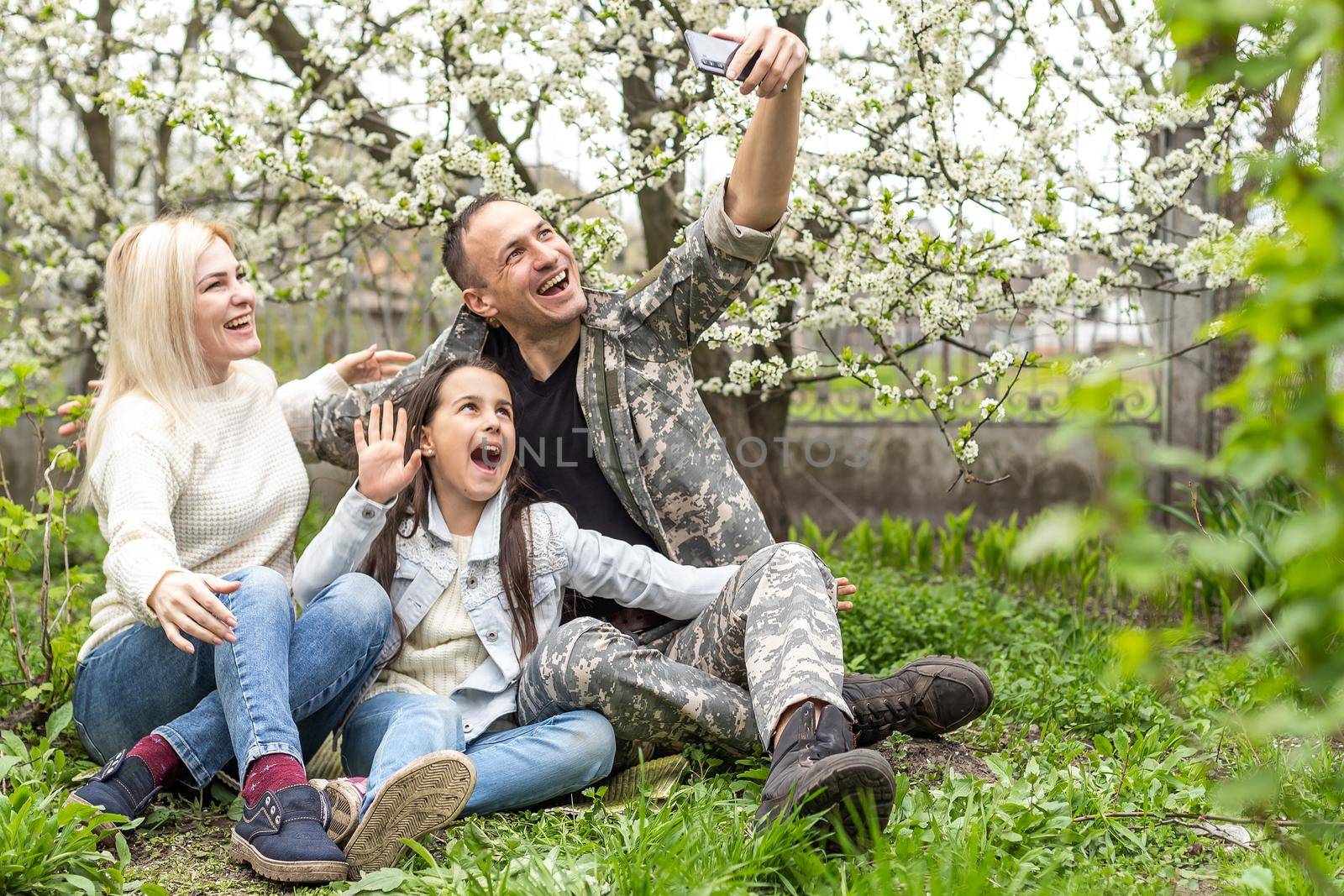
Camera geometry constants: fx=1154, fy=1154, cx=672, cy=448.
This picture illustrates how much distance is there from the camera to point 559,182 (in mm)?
5148

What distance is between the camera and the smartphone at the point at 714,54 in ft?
8.15

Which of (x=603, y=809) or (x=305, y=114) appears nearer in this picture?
(x=603, y=809)

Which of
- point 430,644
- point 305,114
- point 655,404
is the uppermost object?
point 305,114

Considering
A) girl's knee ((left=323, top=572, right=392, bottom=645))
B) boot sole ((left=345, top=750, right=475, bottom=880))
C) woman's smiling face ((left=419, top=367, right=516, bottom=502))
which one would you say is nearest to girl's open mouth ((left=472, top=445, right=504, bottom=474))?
woman's smiling face ((left=419, top=367, right=516, bottom=502))

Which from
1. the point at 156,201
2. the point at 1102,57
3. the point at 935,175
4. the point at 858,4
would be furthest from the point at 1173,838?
the point at 156,201

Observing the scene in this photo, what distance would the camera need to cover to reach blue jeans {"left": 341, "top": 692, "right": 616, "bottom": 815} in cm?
233

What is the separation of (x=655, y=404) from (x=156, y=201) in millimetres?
4971

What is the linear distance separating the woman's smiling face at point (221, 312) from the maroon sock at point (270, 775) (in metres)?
1.02

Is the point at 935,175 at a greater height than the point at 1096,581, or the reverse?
the point at 935,175

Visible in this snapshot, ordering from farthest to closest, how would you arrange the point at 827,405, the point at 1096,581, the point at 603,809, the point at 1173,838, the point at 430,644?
the point at 827,405, the point at 1096,581, the point at 430,644, the point at 603,809, the point at 1173,838

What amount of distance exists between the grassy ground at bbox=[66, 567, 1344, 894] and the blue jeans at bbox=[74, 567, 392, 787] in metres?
0.20

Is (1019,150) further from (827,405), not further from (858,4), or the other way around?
(827,405)

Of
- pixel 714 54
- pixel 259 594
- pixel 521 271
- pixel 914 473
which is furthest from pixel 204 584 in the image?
pixel 914 473

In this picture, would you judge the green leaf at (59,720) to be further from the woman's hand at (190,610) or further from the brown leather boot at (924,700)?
the brown leather boot at (924,700)
